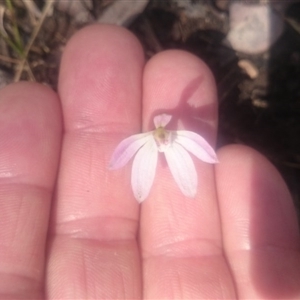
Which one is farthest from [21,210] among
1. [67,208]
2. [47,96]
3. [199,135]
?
[199,135]

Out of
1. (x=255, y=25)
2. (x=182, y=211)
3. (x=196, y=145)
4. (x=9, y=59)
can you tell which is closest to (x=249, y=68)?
(x=255, y=25)

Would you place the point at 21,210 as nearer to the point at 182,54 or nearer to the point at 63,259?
the point at 63,259

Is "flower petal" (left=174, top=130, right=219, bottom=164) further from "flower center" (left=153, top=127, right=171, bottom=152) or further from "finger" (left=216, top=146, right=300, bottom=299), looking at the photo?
"finger" (left=216, top=146, right=300, bottom=299)

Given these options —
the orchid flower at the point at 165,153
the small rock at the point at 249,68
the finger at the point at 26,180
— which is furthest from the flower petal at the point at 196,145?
the small rock at the point at 249,68

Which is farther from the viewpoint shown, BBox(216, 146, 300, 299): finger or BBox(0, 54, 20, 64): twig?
BBox(0, 54, 20, 64): twig

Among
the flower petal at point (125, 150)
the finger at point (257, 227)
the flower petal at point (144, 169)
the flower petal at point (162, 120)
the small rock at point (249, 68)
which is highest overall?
the flower petal at point (162, 120)

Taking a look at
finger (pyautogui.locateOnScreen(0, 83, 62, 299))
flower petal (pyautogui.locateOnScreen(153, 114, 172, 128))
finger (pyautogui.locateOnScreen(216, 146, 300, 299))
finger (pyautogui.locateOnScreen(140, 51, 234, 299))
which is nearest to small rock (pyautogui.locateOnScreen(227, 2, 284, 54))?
finger (pyautogui.locateOnScreen(140, 51, 234, 299))

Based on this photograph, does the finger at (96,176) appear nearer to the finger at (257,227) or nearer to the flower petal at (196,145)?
the flower petal at (196,145)
